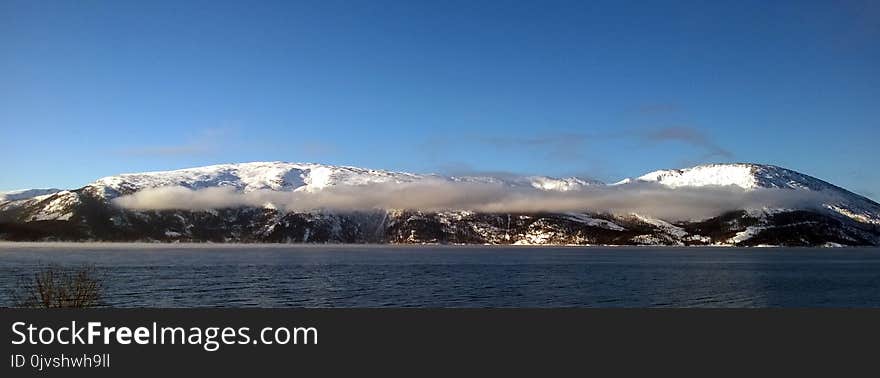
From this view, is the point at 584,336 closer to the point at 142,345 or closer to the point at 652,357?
the point at 652,357

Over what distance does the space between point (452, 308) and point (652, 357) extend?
36490 millimetres

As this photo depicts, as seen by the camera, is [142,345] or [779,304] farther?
[779,304]

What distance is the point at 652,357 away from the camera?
119 feet

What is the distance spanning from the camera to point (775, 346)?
134ft

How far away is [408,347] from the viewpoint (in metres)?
37.6

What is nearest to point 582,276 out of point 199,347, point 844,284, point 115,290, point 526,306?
point 844,284

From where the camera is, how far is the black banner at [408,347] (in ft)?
107

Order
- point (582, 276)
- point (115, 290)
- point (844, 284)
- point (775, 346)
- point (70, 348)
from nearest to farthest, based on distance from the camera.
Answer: point (70, 348) < point (775, 346) < point (115, 290) < point (844, 284) < point (582, 276)

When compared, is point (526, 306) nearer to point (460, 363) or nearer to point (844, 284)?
point (460, 363)

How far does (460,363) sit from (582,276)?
314ft

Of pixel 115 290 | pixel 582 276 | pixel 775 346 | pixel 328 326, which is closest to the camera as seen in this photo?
pixel 775 346

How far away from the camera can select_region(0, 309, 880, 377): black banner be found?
3262cm

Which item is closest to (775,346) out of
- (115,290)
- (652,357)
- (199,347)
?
(652,357)

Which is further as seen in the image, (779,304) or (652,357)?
(779,304)
